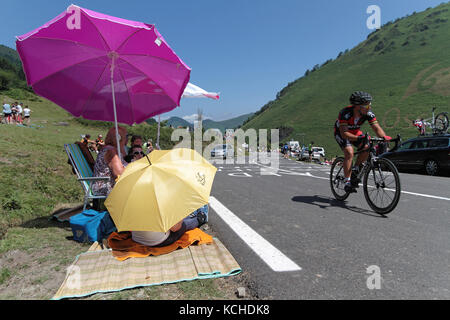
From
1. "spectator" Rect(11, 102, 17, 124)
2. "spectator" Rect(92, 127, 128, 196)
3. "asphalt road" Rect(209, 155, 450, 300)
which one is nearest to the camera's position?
"asphalt road" Rect(209, 155, 450, 300)

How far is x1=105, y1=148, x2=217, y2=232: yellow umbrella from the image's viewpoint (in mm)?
2537

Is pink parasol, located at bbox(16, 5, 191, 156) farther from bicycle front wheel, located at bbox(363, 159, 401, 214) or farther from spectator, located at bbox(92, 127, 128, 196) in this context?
bicycle front wheel, located at bbox(363, 159, 401, 214)

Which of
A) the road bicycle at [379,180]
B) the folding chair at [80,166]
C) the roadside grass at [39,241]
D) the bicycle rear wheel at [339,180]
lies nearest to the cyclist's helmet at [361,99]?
the road bicycle at [379,180]

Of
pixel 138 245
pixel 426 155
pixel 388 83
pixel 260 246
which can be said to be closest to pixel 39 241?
pixel 138 245

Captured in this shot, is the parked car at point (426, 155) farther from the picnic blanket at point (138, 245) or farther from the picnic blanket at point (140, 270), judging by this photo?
the picnic blanket at point (140, 270)

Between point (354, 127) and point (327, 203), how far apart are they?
5.06ft

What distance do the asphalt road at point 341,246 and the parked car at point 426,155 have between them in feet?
20.2

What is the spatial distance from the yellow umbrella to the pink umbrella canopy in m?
1.88

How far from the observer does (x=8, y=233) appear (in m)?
3.53

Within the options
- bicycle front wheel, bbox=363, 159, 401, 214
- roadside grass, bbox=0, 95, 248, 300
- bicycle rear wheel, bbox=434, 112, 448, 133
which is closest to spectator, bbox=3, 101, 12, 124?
roadside grass, bbox=0, 95, 248, 300

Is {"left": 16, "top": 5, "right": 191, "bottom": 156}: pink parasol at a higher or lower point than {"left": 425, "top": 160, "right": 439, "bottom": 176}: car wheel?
higher

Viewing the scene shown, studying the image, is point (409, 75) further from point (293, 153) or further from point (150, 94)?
point (150, 94)

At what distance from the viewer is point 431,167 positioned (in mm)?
10547
